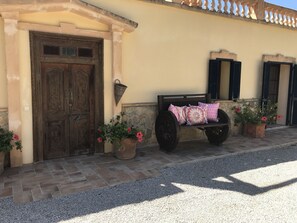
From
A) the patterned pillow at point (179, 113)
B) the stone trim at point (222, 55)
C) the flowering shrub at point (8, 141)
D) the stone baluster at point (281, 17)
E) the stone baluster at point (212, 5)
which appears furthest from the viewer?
the stone baluster at point (281, 17)

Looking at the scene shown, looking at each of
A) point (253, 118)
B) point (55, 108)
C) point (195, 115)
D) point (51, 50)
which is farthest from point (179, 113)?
point (51, 50)

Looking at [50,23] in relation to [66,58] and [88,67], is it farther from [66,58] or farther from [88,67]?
[88,67]

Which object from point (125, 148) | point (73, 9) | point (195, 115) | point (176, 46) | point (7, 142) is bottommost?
point (125, 148)

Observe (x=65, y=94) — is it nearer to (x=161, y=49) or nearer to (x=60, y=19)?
(x=60, y=19)

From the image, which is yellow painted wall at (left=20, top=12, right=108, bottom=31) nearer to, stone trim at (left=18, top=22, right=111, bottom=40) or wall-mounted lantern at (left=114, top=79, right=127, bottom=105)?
stone trim at (left=18, top=22, right=111, bottom=40)

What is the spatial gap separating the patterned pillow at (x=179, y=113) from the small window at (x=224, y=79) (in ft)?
4.94

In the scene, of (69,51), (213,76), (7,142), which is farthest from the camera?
(213,76)

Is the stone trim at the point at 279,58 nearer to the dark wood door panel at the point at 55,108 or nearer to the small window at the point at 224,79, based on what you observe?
the small window at the point at 224,79

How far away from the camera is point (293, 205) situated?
3340 mm

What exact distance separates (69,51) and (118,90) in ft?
3.86

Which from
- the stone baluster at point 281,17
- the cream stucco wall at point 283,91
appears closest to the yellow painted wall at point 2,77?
the stone baluster at point 281,17

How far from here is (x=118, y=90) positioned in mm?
5160

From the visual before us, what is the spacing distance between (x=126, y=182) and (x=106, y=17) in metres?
3.04

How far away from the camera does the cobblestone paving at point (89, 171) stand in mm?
3654
